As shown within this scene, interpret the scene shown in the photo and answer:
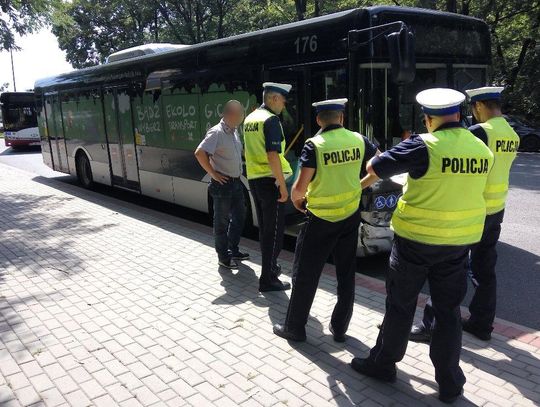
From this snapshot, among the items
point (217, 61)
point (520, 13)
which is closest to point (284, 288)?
point (217, 61)

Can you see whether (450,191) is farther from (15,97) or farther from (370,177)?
(15,97)

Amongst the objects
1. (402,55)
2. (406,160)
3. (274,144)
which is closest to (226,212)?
(274,144)

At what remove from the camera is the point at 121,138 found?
10.0m

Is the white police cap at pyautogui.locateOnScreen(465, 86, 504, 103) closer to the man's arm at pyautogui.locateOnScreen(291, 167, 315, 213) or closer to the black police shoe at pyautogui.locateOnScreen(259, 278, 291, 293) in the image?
the man's arm at pyautogui.locateOnScreen(291, 167, 315, 213)

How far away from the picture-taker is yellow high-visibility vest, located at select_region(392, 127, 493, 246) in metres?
2.89

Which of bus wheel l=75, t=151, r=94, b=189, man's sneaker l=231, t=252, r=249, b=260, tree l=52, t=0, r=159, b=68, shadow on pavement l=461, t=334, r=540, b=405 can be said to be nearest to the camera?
shadow on pavement l=461, t=334, r=540, b=405

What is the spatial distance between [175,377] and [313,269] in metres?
1.27

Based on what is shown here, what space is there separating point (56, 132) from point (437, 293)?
40.6 ft

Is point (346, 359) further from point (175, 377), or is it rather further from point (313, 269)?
point (175, 377)

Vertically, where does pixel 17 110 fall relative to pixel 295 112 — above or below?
above

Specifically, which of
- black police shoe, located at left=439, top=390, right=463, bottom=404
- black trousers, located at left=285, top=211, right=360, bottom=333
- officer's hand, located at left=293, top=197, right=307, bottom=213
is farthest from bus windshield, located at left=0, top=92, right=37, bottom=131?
black police shoe, located at left=439, top=390, right=463, bottom=404

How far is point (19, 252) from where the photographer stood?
6840 mm

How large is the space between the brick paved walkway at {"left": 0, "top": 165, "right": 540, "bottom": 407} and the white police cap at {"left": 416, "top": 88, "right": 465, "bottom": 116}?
1.83 meters

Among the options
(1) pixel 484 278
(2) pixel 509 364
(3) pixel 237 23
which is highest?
(3) pixel 237 23
